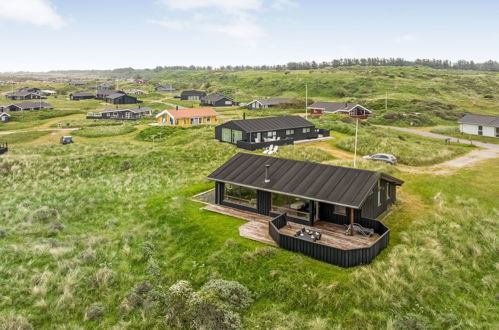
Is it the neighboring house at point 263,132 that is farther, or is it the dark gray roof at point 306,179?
the neighboring house at point 263,132

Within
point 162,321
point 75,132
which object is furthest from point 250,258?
point 75,132

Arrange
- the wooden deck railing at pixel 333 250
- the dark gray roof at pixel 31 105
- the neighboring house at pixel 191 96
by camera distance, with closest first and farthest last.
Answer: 1. the wooden deck railing at pixel 333 250
2. the dark gray roof at pixel 31 105
3. the neighboring house at pixel 191 96

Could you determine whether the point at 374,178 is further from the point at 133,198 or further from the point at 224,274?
the point at 133,198

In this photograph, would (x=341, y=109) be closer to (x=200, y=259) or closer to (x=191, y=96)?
(x=191, y=96)

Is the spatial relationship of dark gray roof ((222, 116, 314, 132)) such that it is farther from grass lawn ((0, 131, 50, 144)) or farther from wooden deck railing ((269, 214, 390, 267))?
grass lawn ((0, 131, 50, 144))

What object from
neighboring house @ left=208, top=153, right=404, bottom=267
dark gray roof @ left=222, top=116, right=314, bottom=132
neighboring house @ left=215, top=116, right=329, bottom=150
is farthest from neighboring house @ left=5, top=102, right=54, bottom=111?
neighboring house @ left=208, top=153, right=404, bottom=267

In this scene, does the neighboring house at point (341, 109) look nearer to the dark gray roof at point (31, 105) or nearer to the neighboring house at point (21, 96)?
the dark gray roof at point (31, 105)

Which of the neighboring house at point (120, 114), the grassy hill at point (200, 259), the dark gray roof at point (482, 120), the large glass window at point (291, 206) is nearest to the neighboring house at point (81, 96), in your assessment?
the neighboring house at point (120, 114)
